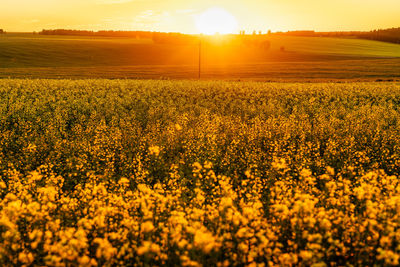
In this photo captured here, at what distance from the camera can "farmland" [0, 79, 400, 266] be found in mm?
4555

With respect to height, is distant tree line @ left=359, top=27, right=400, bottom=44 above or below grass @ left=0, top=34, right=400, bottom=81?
above

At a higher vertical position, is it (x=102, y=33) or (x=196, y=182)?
(x=102, y=33)

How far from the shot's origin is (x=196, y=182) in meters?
7.82

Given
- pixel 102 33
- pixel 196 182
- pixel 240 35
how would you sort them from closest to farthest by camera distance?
pixel 196 182
pixel 240 35
pixel 102 33

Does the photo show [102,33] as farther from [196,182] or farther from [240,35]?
[196,182]

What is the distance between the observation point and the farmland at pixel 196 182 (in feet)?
14.9

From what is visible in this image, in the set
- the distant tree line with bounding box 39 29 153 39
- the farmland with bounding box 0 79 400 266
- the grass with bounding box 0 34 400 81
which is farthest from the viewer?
the distant tree line with bounding box 39 29 153 39

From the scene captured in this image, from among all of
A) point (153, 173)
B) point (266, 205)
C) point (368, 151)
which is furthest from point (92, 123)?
point (368, 151)

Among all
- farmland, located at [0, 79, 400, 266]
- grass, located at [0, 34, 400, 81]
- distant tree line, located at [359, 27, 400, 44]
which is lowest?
farmland, located at [0, 79, 400, 266]

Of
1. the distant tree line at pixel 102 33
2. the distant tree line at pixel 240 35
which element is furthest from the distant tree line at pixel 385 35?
the distant tree line at pixel 102 33

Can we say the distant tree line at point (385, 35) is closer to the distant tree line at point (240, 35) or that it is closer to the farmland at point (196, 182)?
the distant tree line at point (240, 35)

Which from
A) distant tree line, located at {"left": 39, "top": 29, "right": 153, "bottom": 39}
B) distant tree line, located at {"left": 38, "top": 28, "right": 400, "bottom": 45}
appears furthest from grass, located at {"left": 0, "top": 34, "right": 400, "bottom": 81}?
distant tree line, located at {"left": 39, "top": 29, "right": 153, "bottom": 39}

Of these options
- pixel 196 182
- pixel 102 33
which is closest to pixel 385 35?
pixel 102 33

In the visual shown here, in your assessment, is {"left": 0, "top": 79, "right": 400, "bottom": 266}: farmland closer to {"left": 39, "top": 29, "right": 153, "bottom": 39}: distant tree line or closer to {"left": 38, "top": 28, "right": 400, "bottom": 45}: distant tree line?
{"left": 38, "top": 28, "right": 400, "bottom": 45}: distant tree line
